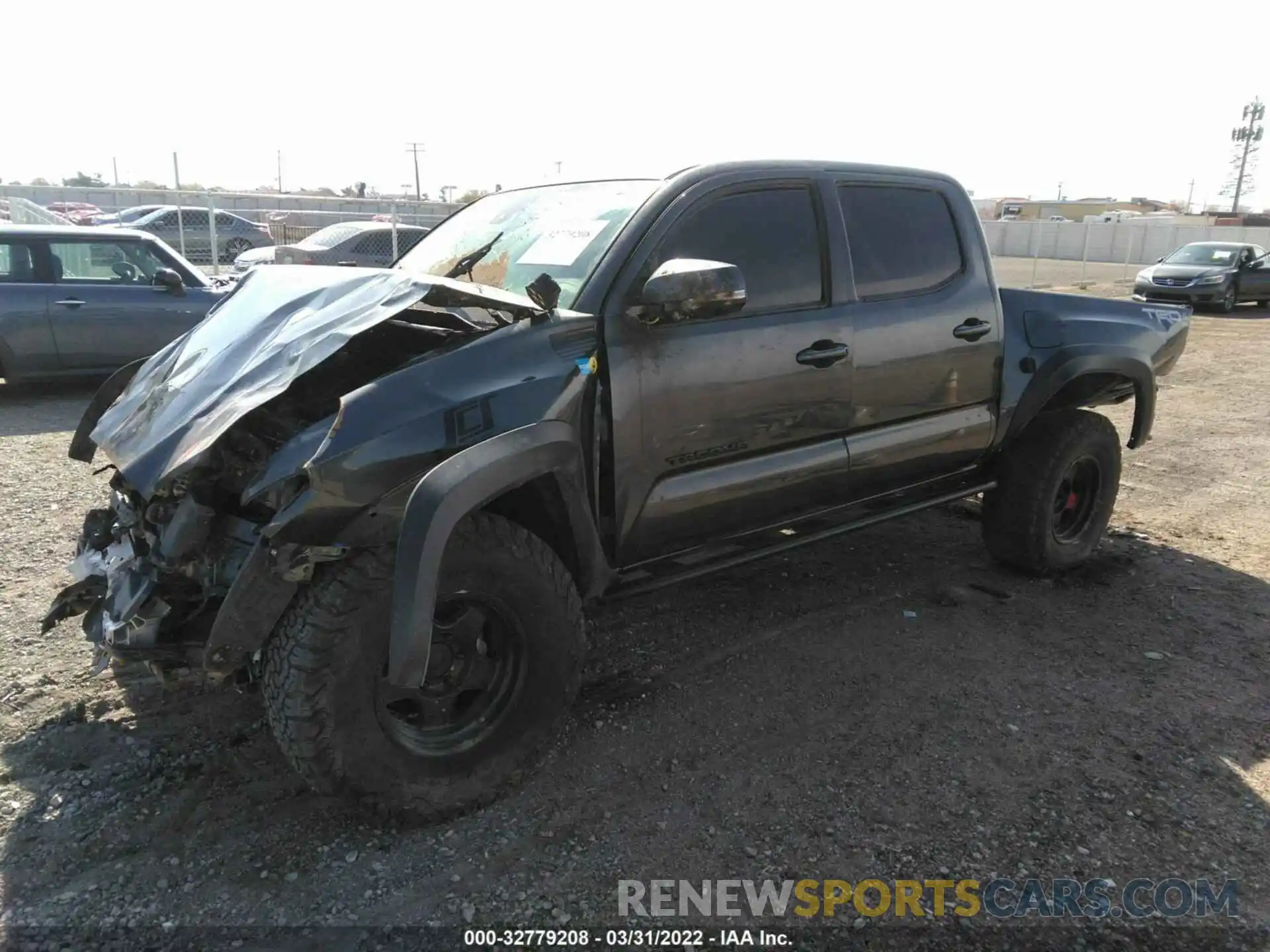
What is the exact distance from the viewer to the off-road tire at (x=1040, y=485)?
4.52m

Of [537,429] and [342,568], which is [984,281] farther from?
[342,568]

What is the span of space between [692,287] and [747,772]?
1.62 meters

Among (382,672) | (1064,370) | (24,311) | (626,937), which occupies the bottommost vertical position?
(626,937)

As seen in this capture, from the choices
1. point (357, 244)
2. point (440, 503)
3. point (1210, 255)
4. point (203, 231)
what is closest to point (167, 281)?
point (357, 244)

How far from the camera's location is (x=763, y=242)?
3449mm

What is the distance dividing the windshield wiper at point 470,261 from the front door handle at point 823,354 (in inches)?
50.9

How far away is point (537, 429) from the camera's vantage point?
2.69 metres

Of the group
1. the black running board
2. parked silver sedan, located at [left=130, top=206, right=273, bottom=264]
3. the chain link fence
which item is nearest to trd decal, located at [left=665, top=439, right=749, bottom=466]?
the black running board

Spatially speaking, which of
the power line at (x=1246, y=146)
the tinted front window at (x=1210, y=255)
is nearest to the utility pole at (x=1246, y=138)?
the power line at (x=1246, y=146)

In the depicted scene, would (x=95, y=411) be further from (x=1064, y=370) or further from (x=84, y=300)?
(x=84, y=300)

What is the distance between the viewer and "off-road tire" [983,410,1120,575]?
4.52 meters

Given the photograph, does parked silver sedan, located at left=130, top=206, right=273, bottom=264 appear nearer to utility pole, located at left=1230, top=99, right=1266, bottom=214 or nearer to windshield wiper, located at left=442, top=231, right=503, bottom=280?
windshield wiper, located at left=442, top=231, right=503, bottom=280

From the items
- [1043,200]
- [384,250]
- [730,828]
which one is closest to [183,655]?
[730,828]

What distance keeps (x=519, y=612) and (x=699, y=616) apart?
1636mm
